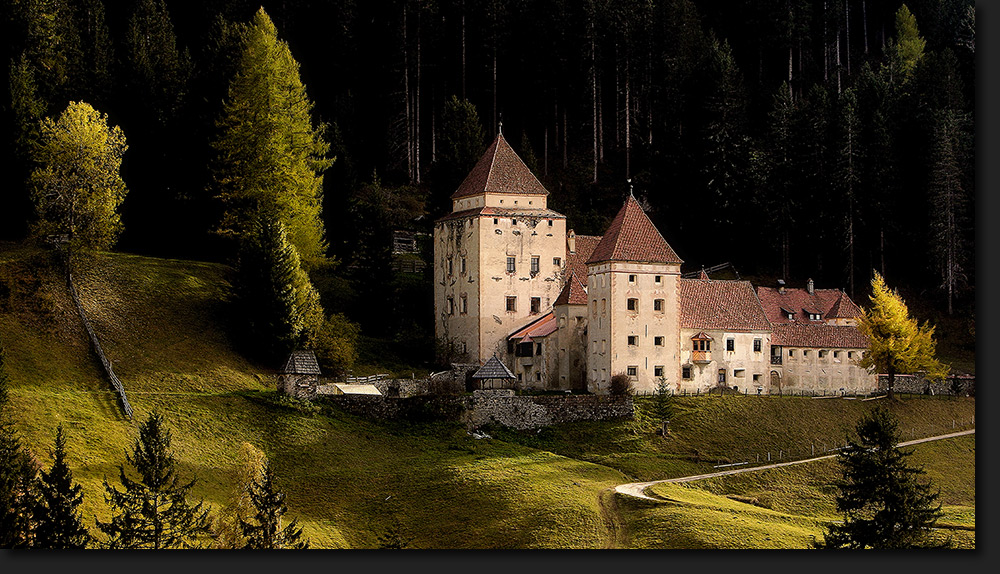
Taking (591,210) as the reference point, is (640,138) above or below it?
above

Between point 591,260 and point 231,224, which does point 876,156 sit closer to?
point 591,260

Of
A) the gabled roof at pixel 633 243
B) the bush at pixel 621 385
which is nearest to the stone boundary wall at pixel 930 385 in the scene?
the gabled roof at pixel 633 243

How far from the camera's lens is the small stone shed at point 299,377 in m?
50.3

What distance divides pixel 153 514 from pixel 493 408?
74.2 ft

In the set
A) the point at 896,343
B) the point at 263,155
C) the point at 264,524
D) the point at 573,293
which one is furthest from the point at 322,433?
the point at 896,343

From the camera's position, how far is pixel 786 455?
51.0 m

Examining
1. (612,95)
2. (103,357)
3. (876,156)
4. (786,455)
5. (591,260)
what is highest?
(612,95)

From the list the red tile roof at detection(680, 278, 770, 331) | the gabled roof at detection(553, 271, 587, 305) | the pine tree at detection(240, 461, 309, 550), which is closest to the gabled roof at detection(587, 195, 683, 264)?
the gabled roof at detection(553, 271, 587, 305)

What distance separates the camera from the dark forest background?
64938mm

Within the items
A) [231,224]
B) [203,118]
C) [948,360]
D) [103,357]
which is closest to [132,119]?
[203,118]

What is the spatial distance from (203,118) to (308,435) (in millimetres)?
23091

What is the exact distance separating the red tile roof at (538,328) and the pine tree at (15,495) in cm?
3005

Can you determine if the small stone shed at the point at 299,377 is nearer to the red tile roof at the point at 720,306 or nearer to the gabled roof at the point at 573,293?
the gabled roof at the point at 573,293

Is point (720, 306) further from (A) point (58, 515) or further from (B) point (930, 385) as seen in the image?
(A) point (58, 515)
